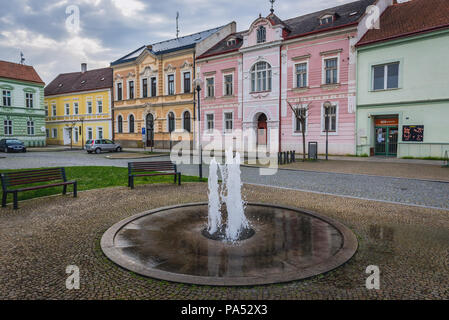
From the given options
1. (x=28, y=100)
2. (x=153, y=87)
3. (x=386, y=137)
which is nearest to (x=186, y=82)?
(x=153, y=87)

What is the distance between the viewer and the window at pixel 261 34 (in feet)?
90.0

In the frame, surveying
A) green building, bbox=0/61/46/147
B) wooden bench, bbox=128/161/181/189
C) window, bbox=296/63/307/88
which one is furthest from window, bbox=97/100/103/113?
wooden bench, bbox=128/161/181/189

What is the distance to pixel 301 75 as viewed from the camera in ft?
85.3

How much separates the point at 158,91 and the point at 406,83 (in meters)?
24.6

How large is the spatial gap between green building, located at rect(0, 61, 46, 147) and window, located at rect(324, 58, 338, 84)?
124ft

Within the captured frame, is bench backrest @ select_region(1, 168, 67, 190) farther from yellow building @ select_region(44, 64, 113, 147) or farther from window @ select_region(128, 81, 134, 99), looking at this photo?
yellow building @ select_region(44, 64, 113, 147)

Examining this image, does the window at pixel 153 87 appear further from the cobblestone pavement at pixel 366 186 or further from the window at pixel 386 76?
the cobblestone pavement at pixel 366 186

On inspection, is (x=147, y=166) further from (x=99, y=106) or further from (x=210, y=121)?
(x=99, y=106)

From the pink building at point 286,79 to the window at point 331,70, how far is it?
7cm

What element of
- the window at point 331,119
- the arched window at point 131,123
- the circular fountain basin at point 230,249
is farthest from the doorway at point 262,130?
the circular fountain basin at point 230,249

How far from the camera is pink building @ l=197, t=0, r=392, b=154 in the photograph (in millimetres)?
23812
